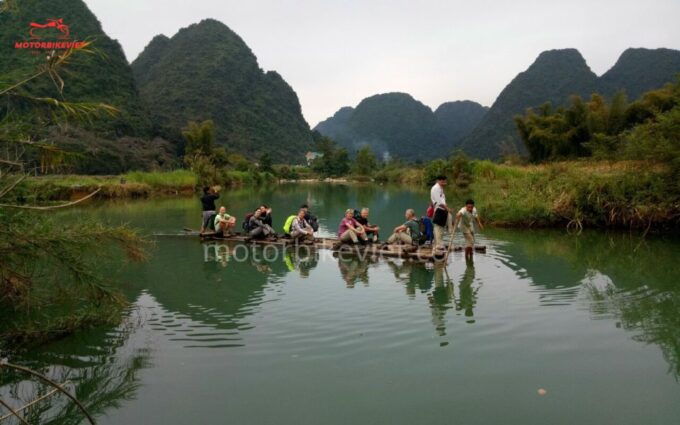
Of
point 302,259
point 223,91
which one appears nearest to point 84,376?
point 302,259

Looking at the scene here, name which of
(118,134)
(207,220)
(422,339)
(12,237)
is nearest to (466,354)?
(422,339)

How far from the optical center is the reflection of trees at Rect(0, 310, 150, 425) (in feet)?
14.3

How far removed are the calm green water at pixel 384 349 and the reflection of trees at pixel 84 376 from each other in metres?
0.02

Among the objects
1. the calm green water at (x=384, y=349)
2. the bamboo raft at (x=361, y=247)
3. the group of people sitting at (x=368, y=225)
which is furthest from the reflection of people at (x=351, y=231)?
the calm green water at (x=384, y=349)

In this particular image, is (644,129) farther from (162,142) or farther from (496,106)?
(496,106)

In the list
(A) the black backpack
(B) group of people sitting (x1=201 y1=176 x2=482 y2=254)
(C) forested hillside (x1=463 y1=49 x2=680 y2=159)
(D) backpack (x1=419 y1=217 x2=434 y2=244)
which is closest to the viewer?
(B) group of people sitting (x1=201 y1=176 x2=482 y2=254)

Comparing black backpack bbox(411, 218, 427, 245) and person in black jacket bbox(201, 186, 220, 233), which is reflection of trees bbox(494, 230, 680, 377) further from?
person in black jacket bbox(201, 186, 220, 233)

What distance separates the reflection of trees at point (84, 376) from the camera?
4344 mm

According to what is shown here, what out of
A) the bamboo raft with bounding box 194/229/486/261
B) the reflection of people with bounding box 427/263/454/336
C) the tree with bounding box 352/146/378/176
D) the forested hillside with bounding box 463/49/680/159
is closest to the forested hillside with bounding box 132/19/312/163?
the tree with bounding box 352/146/378/176

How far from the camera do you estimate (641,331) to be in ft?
20.1

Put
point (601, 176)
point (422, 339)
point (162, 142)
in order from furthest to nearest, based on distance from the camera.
A: point (162, 142) → point (601, 176) → point (422, 339)

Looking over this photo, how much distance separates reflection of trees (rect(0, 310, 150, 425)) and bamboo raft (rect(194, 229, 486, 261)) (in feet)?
20.2

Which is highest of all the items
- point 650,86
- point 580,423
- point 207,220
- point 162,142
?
point 650,86

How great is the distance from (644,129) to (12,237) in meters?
15.8
